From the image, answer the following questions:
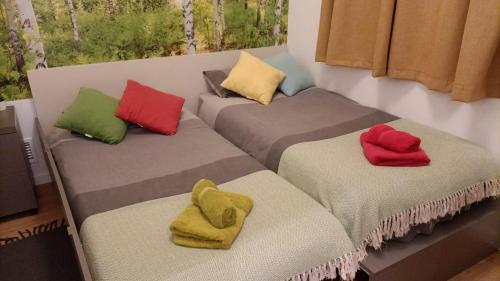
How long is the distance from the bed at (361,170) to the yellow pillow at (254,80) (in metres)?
0.32

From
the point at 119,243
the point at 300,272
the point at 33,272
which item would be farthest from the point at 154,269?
the point at 33,272

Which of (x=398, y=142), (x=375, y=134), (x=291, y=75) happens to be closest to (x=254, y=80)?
(x=291, y=75)

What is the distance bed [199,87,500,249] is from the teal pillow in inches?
19.4

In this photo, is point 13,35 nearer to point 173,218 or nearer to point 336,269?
point 173,218

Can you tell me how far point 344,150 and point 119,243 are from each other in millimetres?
1189

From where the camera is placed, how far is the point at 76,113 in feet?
7.18

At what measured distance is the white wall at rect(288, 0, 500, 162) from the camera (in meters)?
1.98

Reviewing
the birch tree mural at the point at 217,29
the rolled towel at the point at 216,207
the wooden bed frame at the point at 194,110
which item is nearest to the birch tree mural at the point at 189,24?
the wooden bed frame at the point at 194,110

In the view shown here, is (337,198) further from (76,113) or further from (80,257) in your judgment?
(76,113)

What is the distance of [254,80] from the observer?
2781mm

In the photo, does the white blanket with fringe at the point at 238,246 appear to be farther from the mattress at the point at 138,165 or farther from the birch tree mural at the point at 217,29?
the birch tree mural at the point at 217,29

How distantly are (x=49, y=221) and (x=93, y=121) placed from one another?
0.72 meters

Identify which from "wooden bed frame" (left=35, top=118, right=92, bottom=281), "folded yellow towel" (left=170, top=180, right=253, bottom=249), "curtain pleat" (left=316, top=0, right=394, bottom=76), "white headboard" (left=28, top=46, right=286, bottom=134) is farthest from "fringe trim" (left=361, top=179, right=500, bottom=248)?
"white headboard" (left=28, top=46, right=286, bottom=134)

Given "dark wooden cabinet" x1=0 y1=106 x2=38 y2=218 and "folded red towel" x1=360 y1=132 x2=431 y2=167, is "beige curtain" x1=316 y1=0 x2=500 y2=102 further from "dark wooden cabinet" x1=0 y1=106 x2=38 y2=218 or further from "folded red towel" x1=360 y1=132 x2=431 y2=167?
"dark wooden cabinet" x1=0 y1=106 x2=38 y2=218
